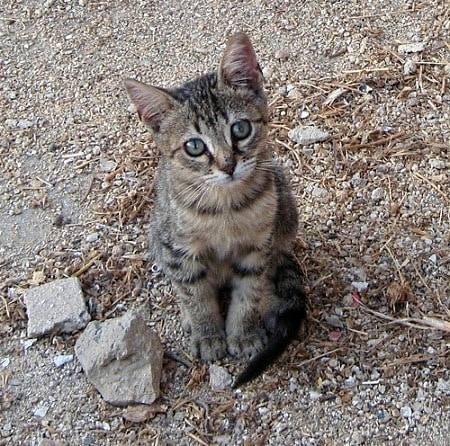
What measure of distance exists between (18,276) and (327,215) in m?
1.60

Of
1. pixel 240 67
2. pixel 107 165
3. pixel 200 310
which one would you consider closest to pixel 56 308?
pixel 200 310

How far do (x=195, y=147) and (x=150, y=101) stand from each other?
0.89ft

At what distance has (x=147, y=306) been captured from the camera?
13.9 ft

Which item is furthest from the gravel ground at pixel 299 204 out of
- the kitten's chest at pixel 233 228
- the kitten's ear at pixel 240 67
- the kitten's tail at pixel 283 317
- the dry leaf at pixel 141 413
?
the kitten's ear at pixel 240 67

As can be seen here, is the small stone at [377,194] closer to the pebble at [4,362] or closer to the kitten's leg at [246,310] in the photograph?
the kitten's leg at [246,310]

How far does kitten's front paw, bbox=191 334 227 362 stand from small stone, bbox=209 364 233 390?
2.3 inches

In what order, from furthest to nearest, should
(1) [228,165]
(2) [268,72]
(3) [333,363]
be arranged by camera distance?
(2) [268,72] < (3) [333,363] < (1) [228,165]

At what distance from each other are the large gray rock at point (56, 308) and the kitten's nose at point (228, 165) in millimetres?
1102

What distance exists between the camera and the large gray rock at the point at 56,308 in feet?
13.3

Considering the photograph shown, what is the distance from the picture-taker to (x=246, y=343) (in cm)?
396

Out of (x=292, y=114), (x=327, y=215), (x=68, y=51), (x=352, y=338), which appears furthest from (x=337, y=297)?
(x=68, y=51)

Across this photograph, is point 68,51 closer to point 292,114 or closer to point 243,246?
point 292,114

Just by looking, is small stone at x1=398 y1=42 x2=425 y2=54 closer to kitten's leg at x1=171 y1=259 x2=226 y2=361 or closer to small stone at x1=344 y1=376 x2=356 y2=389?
kitten's leg at x1=171 y1=259 x2=226 y2=361

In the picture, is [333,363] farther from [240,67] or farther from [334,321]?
[240,67]
